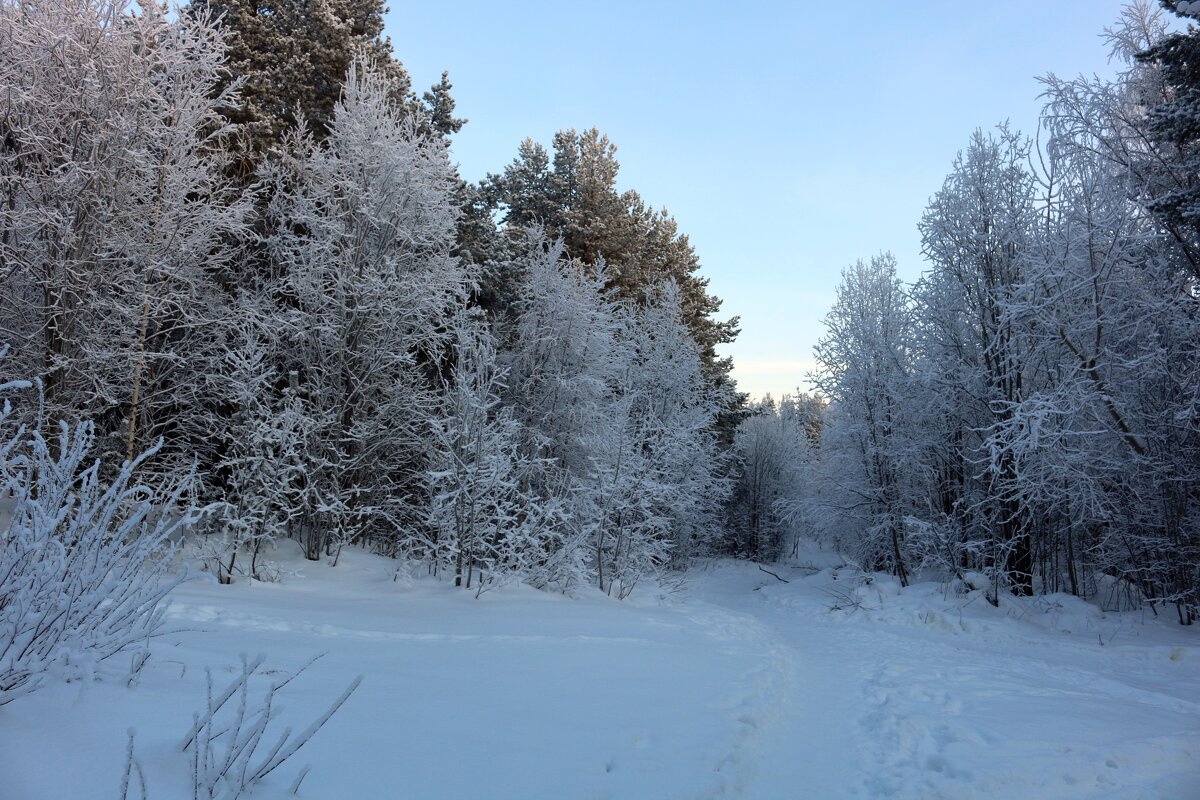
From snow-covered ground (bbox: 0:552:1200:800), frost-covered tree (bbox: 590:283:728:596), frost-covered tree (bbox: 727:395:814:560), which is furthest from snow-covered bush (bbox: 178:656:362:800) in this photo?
frost-covered tree (bbox: 727:395:814:560)

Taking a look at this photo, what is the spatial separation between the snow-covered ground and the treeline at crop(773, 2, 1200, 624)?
236cm

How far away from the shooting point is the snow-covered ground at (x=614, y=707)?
2912 mm

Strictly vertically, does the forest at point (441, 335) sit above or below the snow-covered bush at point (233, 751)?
above

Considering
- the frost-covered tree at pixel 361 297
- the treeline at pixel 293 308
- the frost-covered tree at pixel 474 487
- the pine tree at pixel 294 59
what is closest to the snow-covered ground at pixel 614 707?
the frost-covered tree at pixel 474 487

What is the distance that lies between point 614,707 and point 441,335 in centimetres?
1021

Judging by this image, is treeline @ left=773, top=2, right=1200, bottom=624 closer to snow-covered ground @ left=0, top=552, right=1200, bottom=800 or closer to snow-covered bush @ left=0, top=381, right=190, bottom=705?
snow-covered ground @ left=0, top=552, right=1200, bottom=800

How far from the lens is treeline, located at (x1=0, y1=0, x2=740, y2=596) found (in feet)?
33.1

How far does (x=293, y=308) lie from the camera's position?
13.0 meters

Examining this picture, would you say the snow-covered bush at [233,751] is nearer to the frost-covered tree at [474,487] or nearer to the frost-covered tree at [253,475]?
the frost-covered tree at [253,475]

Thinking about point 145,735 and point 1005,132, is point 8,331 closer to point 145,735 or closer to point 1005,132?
point 145,735

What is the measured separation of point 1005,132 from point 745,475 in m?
23.9

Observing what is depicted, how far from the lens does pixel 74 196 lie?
32.8 ft

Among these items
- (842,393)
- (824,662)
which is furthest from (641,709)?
(842,393)

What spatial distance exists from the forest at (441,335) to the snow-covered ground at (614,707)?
2.33 metres
